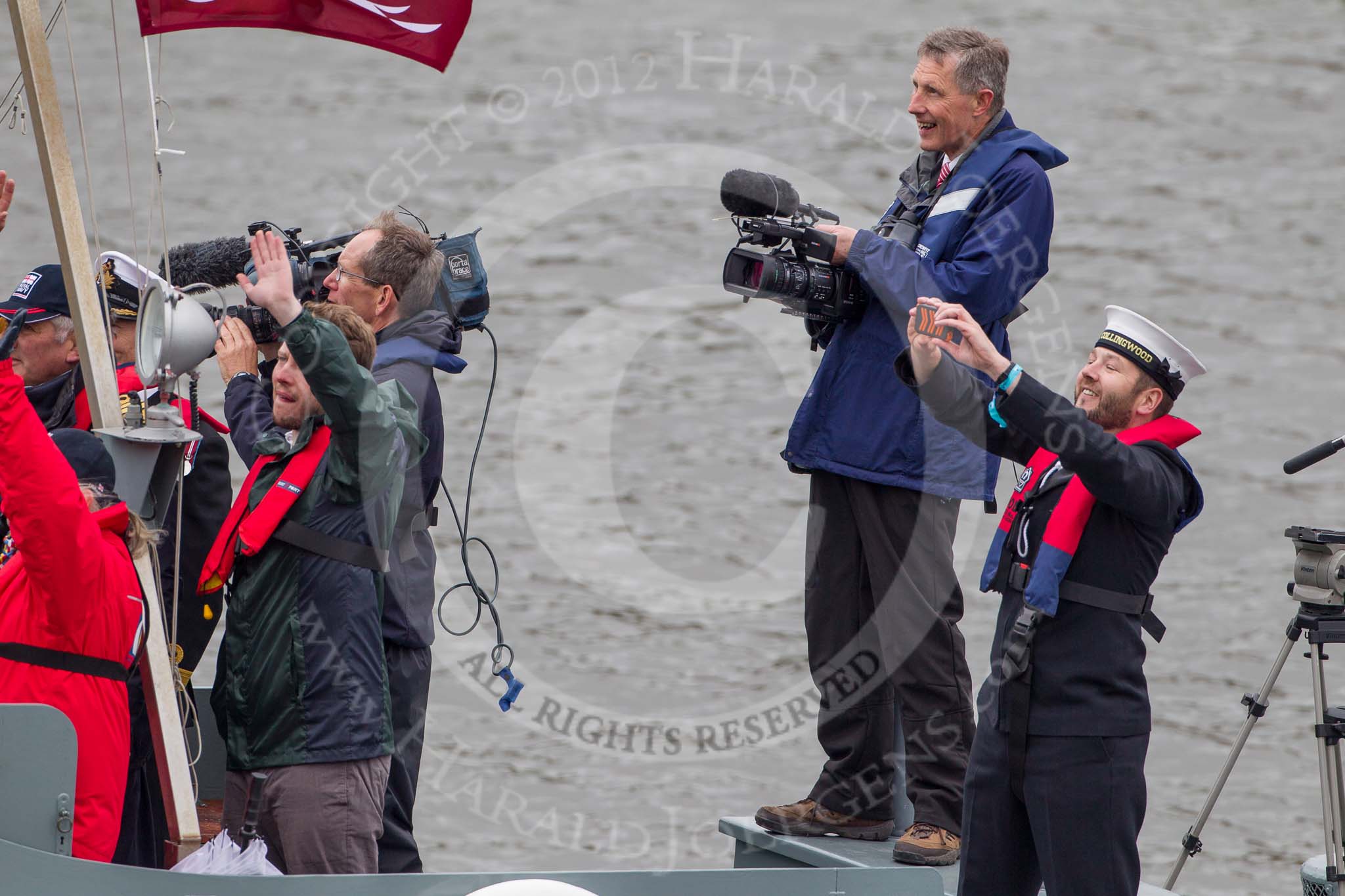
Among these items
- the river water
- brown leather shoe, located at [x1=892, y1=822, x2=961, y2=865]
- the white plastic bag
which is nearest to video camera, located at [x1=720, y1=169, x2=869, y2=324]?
brown leather shoe, located at [x1=892, y1=822, x2=961, y2=865]

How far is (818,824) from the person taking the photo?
3.82 m

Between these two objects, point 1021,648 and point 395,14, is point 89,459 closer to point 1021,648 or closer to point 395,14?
point 395,14

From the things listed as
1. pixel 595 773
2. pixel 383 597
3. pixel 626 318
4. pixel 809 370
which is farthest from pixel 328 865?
pixel 626 318

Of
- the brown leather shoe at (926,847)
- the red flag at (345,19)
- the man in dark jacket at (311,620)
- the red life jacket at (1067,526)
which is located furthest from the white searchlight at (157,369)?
the brown leather shoe at (926,847)

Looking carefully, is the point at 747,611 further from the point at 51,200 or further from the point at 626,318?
the point at 51,200

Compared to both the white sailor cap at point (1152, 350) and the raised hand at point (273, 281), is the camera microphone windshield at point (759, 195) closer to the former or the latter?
the white sailor cap at point (1152, 350)

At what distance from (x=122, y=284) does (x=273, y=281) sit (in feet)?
2.93

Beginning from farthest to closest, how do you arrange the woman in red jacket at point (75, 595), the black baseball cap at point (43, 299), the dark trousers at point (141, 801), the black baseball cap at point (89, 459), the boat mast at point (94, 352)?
the black baseball cap at point (43, 299)
the dark trousers at point (141, 801)
the boat mast at point (94, 352)
the black baseball cap at point (89, 459)
the woman in red jacket at point (75, 595)

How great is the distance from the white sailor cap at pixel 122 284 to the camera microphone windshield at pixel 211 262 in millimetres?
184

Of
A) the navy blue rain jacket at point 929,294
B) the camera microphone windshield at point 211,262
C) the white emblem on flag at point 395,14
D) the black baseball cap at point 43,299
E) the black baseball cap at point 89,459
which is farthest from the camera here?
the white emblem on flag at point 395,14

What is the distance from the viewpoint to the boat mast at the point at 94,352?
320cm

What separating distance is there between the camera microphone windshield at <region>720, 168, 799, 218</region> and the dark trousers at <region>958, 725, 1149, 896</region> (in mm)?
1261

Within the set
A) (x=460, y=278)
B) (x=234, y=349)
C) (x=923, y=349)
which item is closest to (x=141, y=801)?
(x=234, y=349)

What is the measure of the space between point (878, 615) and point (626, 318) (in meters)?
13.2
